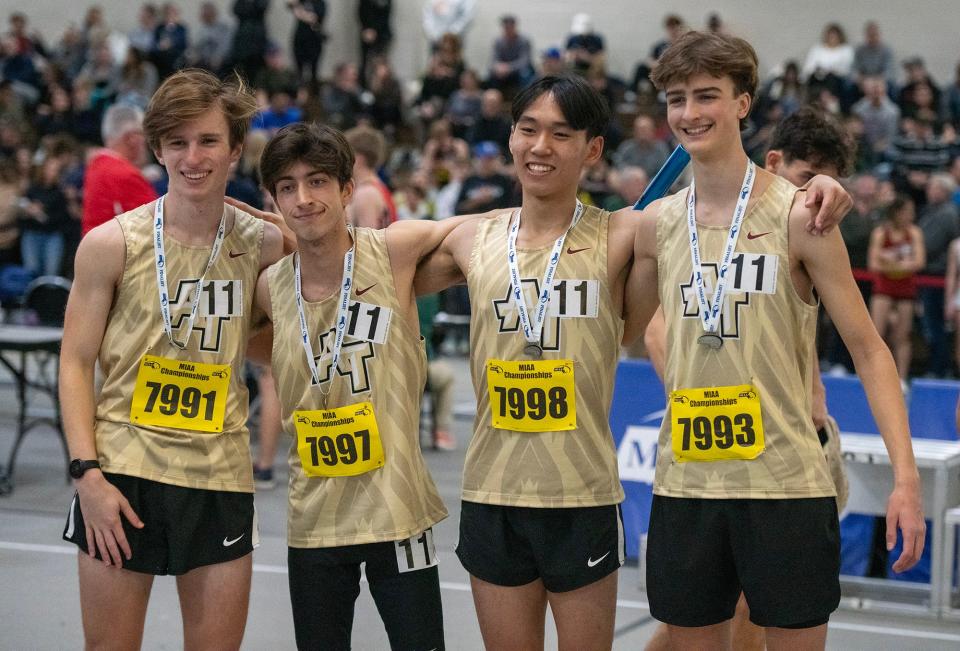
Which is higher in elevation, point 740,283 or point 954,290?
point 954,290

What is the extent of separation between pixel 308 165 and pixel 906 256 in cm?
866

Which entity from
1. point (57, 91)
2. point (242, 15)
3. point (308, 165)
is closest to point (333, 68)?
point (242, 15)

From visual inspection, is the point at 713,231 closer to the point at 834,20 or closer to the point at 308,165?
the point at 308,165

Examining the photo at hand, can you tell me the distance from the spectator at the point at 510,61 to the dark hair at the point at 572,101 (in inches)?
524

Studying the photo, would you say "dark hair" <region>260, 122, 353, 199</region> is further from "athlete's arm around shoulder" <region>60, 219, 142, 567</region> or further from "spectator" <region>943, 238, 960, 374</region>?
"spectator" <region>943, 238, 960, 374</region>

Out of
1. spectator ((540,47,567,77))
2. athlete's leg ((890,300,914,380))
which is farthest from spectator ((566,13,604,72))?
athlete's leg ((890,300,914,380))

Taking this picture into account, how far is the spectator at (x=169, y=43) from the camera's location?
1739 cm

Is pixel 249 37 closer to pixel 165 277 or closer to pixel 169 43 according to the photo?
pixel 169 43

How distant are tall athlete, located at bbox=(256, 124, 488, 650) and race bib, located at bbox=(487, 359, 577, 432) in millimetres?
Answer: 271

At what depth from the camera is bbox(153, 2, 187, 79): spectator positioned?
17.4 meters

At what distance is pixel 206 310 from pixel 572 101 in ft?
3.20

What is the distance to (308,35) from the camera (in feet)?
57.0

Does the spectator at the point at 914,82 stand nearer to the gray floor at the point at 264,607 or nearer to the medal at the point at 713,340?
the gray floor at the point at 264,607

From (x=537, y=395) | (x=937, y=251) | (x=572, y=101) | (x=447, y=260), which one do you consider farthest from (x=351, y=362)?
(x=937, y=251)
